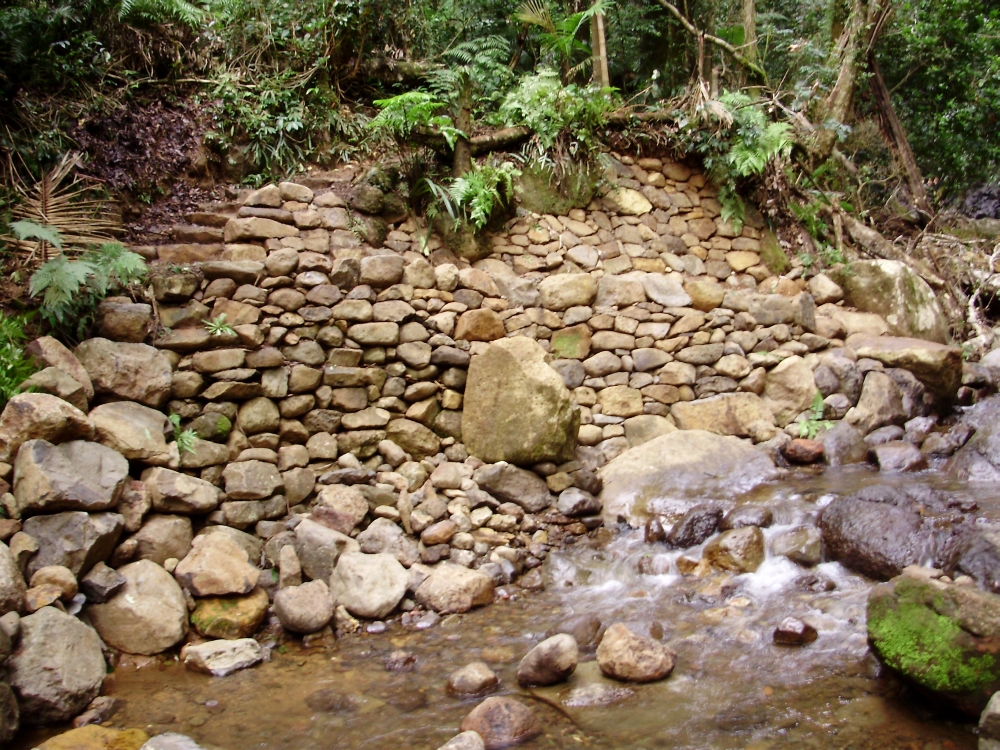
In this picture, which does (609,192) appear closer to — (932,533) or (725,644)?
(932,533)

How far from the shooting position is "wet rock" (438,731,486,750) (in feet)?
8.21

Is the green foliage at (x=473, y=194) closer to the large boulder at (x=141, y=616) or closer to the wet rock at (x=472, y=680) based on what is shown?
the large boulder at (x=141, y=616)

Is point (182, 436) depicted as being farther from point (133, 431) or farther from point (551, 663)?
point (551, 663)


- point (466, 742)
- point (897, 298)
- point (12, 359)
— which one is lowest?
point (466, 742)

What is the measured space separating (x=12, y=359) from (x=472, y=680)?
3.09 metres

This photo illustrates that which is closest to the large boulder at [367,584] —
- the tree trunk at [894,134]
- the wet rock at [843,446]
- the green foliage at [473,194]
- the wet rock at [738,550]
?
the wet rock at [738,550]

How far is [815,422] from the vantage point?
604 cm

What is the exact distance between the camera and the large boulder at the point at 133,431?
390 cm

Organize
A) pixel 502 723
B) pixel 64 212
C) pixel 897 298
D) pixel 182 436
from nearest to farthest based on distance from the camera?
pixel 502 723, pixel 182 436, pixel 64 212, pixel 897 298

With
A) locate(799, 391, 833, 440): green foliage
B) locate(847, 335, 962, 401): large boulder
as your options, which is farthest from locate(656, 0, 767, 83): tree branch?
locate(799, 391, 833, 440): green foliage

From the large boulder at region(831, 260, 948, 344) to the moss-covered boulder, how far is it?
4869 millimetres

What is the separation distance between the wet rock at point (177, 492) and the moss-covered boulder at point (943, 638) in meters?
3.68

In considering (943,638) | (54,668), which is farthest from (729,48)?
(54,668)

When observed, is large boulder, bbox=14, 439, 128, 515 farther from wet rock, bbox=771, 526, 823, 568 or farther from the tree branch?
the tree branch
